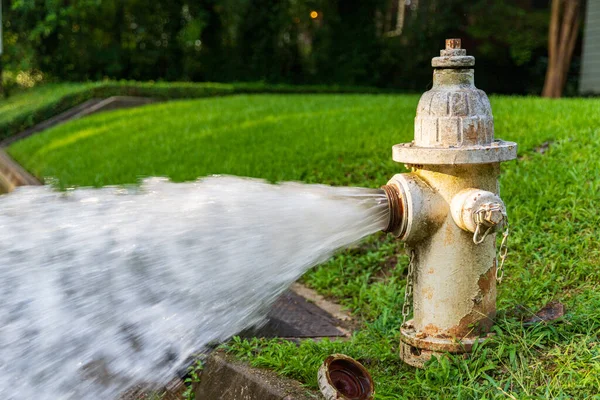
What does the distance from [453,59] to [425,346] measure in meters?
1.02

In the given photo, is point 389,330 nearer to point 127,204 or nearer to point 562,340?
point 562,340

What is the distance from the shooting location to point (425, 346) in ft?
8.74

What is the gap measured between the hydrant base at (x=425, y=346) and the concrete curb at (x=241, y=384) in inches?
18.6

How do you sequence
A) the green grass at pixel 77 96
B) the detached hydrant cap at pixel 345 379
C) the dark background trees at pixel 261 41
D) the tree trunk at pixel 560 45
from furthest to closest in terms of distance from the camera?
1. the dark background trees at pixel 261 41
2. the green grass at pixel 77 96
3. the tree trunk at pixel 560 45
4. the detached hydrant cap at pixel 345 379

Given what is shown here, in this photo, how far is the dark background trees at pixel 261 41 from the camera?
1731 cm

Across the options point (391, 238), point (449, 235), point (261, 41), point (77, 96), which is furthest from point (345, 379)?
point (261, 41)

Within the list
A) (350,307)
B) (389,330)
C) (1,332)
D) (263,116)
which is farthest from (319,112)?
(1,332)

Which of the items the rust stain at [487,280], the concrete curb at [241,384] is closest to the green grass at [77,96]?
the concrete curb at [241,384]

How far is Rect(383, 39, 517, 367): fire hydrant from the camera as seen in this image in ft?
8.23

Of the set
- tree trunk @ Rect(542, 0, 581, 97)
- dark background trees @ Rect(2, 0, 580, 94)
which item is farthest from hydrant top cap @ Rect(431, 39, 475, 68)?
dark background trees @ Rect(2, 0, 580, 94)

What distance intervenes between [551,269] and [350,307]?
103 cm

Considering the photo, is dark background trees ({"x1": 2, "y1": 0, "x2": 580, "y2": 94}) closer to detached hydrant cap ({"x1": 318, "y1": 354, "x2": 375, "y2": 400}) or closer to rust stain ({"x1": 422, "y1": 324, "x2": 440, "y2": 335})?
rust stain ({"x1": 422, "y1": 324, "x2": 440, "y2": 335})

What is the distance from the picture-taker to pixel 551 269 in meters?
3.37

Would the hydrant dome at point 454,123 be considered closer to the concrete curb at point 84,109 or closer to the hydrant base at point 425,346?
the hydrant base at point 425,346
